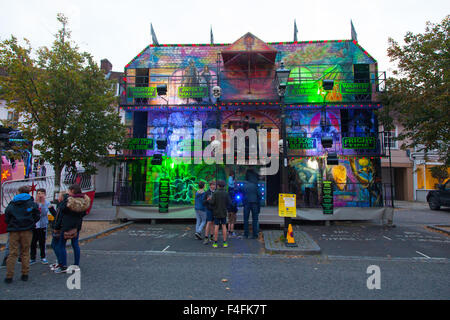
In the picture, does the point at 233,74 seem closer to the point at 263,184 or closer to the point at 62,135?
the point at 263,184

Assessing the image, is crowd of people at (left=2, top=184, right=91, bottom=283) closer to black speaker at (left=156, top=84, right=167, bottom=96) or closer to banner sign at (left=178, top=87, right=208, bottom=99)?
black speaker at (left=156, top=84, right=167, bottom=96)

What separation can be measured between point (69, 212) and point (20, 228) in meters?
0.78

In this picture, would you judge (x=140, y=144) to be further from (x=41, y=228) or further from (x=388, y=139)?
(x=388, y=139)

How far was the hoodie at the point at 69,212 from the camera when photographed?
530 cm

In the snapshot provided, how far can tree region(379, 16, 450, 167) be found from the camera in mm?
9438

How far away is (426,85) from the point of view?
10102mm

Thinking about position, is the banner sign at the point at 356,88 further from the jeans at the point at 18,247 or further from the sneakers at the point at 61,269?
the jeans at the point at 18,247

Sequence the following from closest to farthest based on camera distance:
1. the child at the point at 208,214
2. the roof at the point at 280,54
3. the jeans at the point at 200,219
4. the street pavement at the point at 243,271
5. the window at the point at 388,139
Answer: the street pavement at the point at 243,271, the child at the point at 208,214, the jeans at the point at 200,219, the window at the point at 388,139, the roof at the point at 280,54

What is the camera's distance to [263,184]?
14.8 metres

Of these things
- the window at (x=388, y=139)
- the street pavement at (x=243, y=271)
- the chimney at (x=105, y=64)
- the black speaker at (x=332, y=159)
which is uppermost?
the chimney at (x=105, y=64)

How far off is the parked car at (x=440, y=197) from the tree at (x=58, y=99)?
19.0 m

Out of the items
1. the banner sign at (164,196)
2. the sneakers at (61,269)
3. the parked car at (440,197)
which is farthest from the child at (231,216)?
the parked car at (440,197)

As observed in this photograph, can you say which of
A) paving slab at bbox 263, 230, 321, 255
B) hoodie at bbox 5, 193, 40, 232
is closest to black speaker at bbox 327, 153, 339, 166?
paving slab at bbox 263, 230, 321, 255
